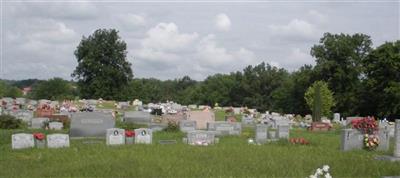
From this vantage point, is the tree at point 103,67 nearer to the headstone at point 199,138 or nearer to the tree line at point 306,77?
the tree line at point 306,77

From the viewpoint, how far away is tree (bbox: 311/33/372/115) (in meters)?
61.9

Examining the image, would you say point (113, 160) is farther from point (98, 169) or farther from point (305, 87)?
point (305, 87)

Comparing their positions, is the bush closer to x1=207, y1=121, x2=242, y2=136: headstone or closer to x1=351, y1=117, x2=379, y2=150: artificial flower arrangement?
x1=207, y1=121, x2=242, y2=136: headstone

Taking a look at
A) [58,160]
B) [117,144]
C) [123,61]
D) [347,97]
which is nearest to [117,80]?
[123,61]

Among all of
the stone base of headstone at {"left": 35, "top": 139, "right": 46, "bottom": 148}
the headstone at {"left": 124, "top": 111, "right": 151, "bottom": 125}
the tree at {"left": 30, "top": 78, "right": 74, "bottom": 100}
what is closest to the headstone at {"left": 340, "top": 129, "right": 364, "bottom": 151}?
the stone base of headstone at {"left": 35, "top": 139, "right": 46, "bottom": 148}

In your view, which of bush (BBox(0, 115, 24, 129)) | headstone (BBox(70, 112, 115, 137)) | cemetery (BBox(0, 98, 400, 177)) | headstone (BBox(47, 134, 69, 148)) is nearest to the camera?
cemetery (BBox(0, 98, 400, 177))

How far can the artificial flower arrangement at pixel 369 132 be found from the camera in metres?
17.4

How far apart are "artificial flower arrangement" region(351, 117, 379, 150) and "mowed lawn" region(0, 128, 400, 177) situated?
2.33 feet

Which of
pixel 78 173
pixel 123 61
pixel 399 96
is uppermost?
pixel 123 61

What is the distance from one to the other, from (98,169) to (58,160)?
7.60 feet

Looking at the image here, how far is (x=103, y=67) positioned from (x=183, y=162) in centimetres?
5721

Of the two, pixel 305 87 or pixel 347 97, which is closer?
pixel 347 97

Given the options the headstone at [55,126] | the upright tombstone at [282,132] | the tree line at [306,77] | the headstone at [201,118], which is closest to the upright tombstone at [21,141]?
the upright tombstone at [282,132]

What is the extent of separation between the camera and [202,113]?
29719 mm
